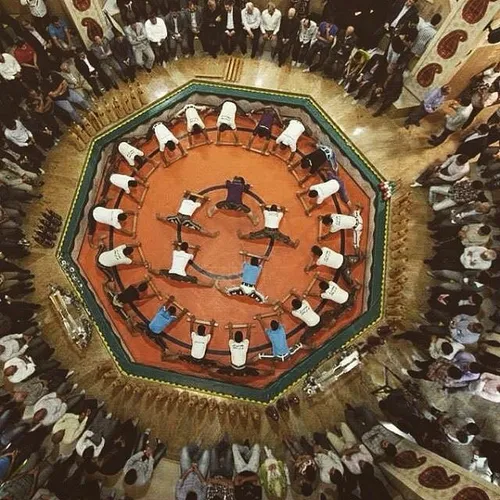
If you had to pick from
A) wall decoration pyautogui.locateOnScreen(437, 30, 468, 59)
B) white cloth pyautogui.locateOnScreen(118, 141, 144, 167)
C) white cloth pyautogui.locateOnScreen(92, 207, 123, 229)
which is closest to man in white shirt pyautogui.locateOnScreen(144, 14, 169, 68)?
white cloth pyautogui.locateOnScreen(118, 141, 144, 167)

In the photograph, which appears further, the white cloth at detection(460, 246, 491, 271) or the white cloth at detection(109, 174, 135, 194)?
the white cloth at detection(109, 174, 135, 194)

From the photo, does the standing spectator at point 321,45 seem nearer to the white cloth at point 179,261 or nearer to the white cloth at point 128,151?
the white cloth at point 128,151

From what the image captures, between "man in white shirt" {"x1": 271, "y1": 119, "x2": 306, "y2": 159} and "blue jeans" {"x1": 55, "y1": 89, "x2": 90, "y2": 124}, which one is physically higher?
"blue jeans" {"x1": 55, "y1": 89, "x2": 90, "y2": 124}

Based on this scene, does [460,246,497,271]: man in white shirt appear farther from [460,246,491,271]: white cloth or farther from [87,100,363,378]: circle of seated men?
[87,100,363,378]: circle of seated men

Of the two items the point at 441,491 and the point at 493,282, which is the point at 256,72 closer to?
the point at 493,282

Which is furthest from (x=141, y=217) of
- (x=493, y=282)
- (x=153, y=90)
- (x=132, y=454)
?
(x=493, y=282)

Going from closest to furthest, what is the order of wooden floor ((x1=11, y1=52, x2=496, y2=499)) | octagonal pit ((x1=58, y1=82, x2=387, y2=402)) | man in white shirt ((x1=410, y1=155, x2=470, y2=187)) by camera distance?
wooden floor ((x1=11, y1=52, x2=496, y2=499))
man in white shirt ((x1=410, y1=155, x2=470, y2=187))
octagonal pit ((x1=58, y1=82, x2=387, y2=402))

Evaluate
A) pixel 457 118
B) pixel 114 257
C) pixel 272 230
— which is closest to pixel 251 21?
pixel 272 230

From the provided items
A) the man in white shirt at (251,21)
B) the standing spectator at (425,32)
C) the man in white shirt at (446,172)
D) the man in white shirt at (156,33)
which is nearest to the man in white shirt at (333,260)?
the man in white shirt at (446,172)
